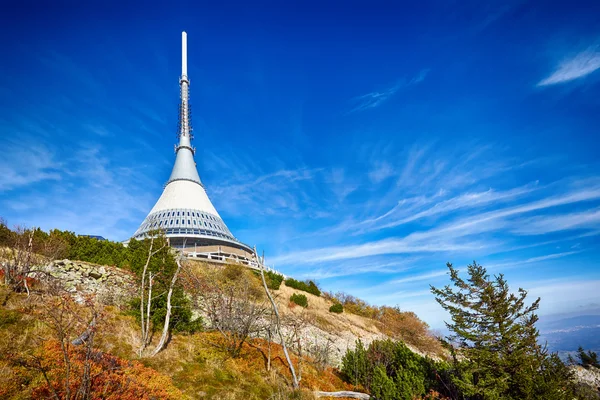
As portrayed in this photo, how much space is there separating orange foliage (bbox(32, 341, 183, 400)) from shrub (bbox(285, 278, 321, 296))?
25.2m

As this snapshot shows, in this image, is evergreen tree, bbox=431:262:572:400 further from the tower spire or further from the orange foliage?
the tower spire

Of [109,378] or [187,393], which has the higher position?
[109,378]

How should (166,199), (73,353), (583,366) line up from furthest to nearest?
(166,199)
(583,366)
(73,353)

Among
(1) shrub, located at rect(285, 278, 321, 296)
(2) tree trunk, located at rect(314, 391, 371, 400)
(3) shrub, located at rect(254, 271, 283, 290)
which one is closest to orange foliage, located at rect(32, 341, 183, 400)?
(2) tree trunk, located at rect(314, 391, 371, 400)

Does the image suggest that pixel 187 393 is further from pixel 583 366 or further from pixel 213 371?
pixel 583 366

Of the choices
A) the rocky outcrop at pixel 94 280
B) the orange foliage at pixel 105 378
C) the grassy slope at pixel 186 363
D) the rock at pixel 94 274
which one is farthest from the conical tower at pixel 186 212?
the orange foliage at pixel 105 378

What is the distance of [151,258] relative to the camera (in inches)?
541

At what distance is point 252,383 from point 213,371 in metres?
1.48

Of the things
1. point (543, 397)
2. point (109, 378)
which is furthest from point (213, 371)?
point (543, 397)

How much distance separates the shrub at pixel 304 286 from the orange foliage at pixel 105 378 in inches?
994

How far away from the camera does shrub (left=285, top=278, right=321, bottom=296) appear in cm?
3409

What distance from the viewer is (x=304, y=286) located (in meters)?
A: 35.4

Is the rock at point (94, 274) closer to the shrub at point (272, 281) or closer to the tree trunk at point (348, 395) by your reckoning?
the shrub at point (272, 281)

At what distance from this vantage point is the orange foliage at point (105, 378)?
23.7 ft
